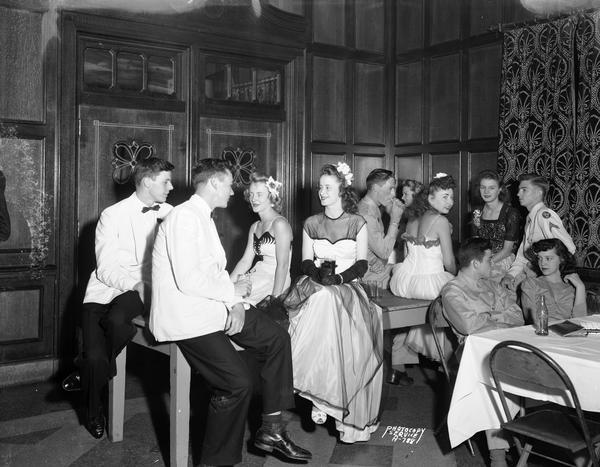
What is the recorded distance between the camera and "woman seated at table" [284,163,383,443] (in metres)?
4.31

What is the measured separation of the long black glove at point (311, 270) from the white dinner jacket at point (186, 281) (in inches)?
35.5

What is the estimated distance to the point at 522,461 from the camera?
11.4ft

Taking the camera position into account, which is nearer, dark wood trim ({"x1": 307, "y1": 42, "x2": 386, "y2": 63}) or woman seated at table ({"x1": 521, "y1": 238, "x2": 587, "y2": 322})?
woman seated at table ({"x1": 521, "y1": 238, "x2": 587, "y2": 322})

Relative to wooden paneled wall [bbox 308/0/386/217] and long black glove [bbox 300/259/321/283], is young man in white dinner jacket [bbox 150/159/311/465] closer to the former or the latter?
long black glove [bbox 300/259/321/283]

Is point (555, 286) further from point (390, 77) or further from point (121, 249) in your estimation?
point (390, 77)

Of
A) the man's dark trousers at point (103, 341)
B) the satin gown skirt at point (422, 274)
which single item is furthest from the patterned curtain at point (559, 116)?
the man's dark trousers at point (103, 341)

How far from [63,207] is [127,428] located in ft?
7.27

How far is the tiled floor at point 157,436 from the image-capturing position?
423cm

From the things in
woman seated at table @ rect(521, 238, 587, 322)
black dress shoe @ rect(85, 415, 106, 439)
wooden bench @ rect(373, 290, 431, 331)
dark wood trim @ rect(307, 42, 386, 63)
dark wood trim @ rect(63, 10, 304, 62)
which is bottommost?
black dress shoe @ rect(85, 415, 106, 439)

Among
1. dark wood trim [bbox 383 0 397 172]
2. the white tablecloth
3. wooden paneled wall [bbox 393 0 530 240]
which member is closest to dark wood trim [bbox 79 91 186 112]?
dark wood trim [bbox 383 0 397 172]

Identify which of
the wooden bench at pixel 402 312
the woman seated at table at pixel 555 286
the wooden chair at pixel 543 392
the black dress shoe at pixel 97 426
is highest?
the woman seated at table at pixel 555 286

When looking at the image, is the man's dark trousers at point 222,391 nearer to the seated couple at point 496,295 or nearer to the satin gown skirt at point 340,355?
the satin gown skirt at point 340,355

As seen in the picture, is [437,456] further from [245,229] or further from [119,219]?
[245,229]

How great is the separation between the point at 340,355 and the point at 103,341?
4.83ft
